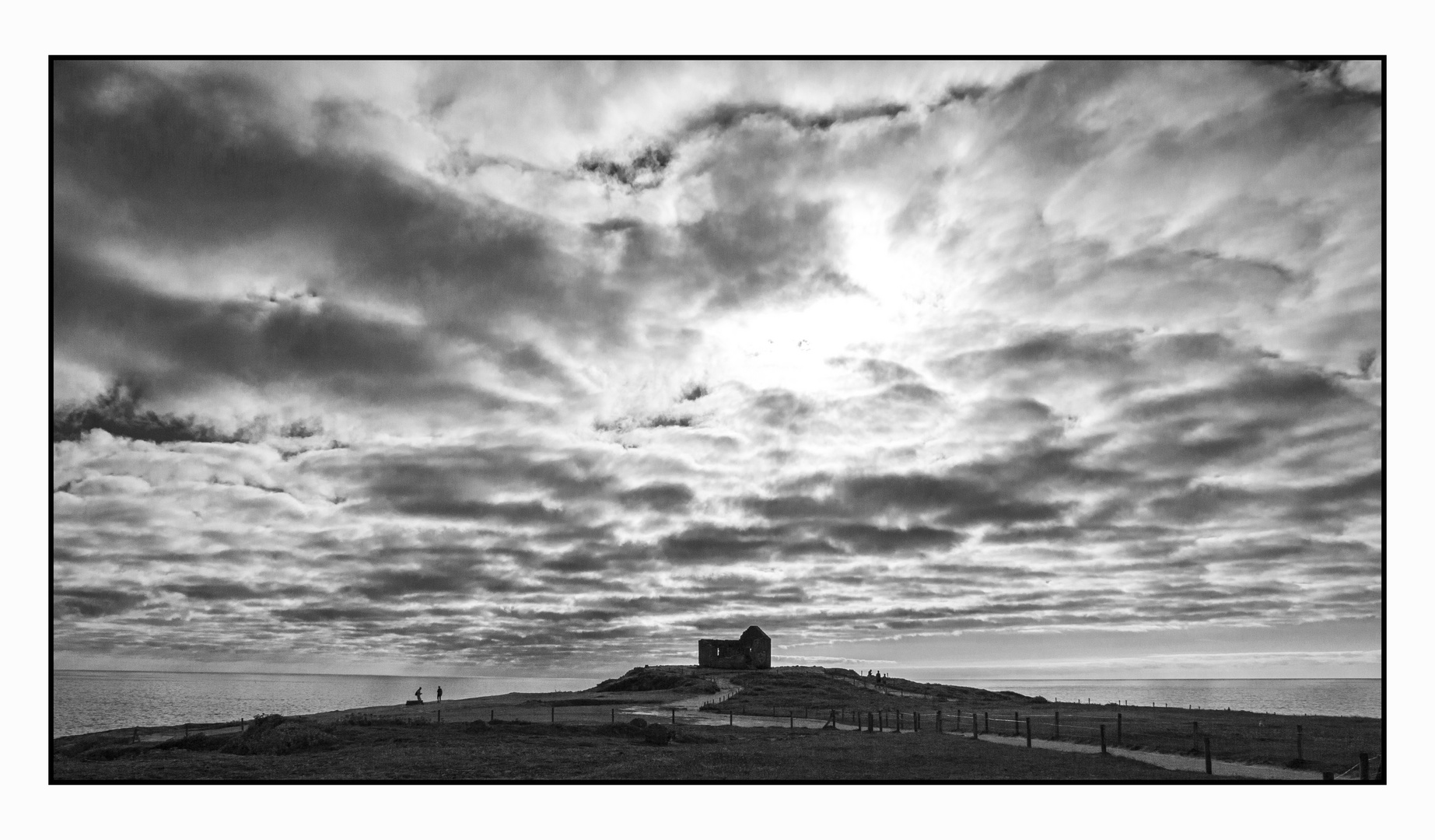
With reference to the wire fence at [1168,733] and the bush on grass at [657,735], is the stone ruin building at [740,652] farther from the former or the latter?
the bush on grass at [657,735]

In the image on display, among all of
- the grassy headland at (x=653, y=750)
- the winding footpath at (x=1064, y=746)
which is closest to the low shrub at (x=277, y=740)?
the grassy headland at (x=653, y=750)

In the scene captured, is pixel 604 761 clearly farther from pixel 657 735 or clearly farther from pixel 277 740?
pixel 277 740

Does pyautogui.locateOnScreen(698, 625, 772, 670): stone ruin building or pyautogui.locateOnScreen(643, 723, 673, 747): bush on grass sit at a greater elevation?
pyautogui.locateOnScreen(643, 723, 673, 747): bush on grass

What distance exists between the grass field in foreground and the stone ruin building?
272 feet

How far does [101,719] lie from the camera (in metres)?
113

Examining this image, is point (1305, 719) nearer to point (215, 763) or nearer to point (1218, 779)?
point (1218, 779)

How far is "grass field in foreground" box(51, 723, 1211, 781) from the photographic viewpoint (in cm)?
3244

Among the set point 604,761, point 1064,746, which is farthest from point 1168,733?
point 604,761

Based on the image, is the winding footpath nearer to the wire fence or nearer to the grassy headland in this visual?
the wire fence

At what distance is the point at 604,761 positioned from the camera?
118 feet

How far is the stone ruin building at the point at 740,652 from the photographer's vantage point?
414 ft

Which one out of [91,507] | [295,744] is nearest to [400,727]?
[295,744]

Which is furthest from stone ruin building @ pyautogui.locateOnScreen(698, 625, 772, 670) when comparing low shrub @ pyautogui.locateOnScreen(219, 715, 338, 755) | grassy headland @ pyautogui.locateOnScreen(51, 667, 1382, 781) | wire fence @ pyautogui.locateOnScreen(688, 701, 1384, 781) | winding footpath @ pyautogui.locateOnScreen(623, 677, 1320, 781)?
low shrub @ pyautogui.locateOnScreen(219, 715, 338, 755)

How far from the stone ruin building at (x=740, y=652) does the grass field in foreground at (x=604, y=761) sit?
8275cm
